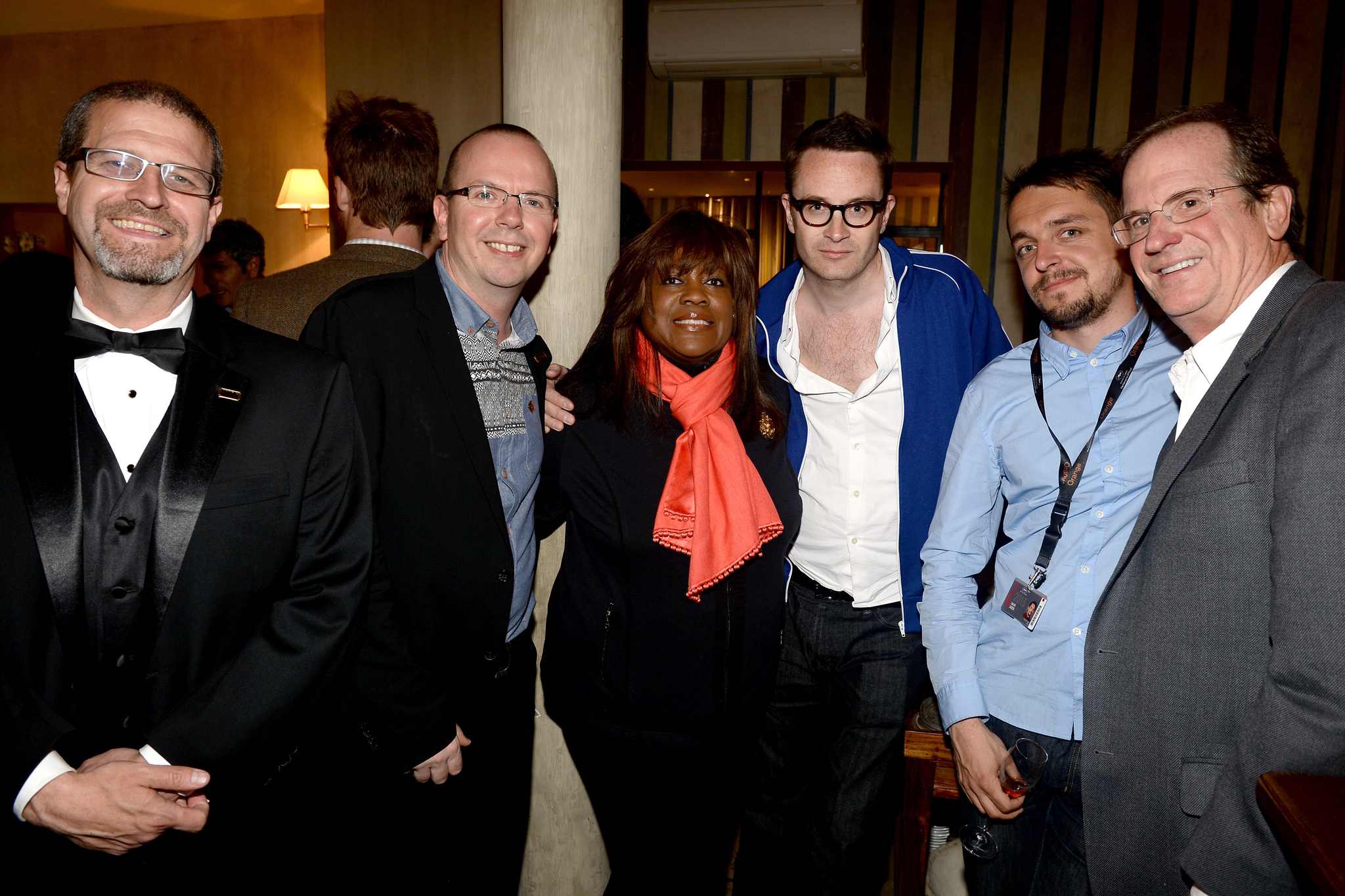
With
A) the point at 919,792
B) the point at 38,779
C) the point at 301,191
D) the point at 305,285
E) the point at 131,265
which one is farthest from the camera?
the point at 301,191

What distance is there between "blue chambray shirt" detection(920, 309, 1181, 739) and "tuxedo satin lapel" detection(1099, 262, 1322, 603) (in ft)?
0.96

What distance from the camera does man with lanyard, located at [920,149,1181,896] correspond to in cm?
179

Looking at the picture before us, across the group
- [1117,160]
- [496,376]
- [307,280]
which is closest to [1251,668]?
[1117,160]

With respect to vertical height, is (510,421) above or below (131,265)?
below

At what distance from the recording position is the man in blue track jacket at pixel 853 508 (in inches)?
89.6

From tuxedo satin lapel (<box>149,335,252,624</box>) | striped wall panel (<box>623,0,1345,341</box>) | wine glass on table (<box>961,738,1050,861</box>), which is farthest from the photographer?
striped wall panel (<box>623,0,1345,341</box>)

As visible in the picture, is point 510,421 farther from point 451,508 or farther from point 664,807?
point 664,807

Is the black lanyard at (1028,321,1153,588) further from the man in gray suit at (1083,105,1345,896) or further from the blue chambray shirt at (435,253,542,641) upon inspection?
the blue chambray shirt at (435,253,542,641)

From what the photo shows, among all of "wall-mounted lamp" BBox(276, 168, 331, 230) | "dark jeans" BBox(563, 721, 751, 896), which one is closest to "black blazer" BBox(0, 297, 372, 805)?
"dark jeans" BBox(563, 721, 751, 896)

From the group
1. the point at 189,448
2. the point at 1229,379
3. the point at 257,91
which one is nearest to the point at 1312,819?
the point at 1229,379

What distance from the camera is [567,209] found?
230 cm

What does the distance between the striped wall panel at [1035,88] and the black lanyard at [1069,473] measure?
417 centimetres

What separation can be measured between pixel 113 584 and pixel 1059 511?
1.91 m

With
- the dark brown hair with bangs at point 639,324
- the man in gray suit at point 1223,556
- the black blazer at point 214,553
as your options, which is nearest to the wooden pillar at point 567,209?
the dark brown hair with bangs at point 639,324
